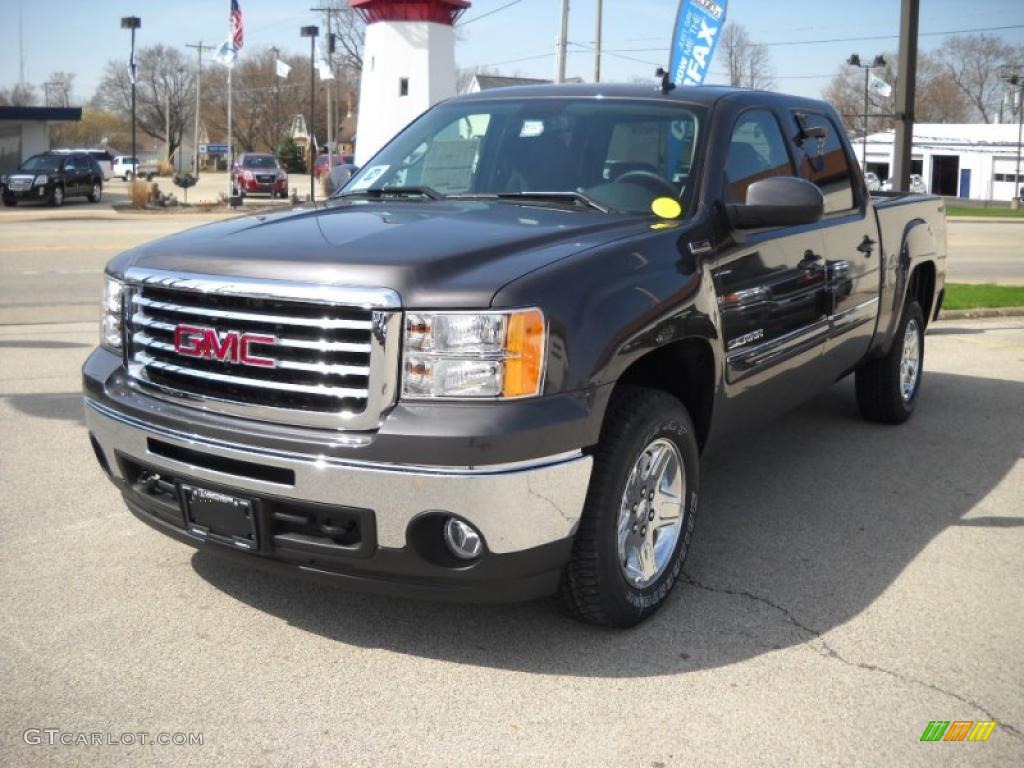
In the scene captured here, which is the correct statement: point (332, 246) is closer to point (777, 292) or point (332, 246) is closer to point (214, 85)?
point (777, 292)

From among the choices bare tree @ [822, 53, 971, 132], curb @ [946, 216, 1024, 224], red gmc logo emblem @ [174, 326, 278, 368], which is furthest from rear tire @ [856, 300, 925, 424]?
bare tree @ [822, 53, 971, 132]

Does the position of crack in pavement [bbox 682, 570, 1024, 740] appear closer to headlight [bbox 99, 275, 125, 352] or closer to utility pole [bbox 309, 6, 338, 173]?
headlight [bbox 99, 275, 125, 352]

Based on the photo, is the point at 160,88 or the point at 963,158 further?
the point at 160,88

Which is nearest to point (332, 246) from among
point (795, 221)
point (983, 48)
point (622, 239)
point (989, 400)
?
point (622, 239)

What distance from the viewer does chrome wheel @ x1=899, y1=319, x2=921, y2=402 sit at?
22.1ft

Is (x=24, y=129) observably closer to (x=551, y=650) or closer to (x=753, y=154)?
(x=753, y=154)

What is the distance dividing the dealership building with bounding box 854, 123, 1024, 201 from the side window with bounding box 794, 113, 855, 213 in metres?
66.2

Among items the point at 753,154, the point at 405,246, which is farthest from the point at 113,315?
the point at 753,154

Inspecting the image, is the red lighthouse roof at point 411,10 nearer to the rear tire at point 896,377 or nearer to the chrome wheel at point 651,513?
the rear tire at point 896,377

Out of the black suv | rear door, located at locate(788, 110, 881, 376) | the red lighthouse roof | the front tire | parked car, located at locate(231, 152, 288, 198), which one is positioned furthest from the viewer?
parked car, located at locate(231, 152, 288, 198)

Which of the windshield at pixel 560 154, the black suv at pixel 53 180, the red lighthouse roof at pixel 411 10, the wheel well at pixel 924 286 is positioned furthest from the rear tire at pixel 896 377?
the black suv at pixel 53 180

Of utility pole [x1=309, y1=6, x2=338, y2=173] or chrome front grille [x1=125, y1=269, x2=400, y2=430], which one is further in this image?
utility pole [x1=309, y1=6, x2=338, y2=173]

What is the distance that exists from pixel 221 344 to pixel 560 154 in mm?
1848

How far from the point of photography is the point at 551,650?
3688 millimetres
